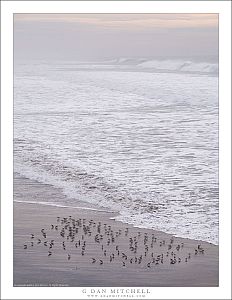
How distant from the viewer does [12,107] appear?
4699 millimetres

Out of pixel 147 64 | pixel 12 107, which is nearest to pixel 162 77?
pixel 147 64

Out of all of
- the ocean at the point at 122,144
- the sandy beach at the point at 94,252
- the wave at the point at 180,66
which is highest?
the wave at the point at 180,66

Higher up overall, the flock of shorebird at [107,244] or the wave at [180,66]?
the wave at [180,66]

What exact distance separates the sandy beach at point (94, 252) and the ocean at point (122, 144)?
0.08m

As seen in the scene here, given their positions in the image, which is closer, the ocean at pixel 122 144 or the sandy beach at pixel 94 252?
the sandy beach at pixel 94 252

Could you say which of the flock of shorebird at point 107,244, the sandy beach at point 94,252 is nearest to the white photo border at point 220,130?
the sandy beach at point 94,252

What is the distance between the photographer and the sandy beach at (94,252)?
181 inches

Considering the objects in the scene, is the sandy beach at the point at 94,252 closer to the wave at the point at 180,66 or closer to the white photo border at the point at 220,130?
the white photo border at the point at 220,130

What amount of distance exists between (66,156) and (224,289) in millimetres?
1102

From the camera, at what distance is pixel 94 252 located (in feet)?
15.2

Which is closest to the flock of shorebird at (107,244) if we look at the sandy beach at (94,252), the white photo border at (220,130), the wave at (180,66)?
the sandy beach at (94,252)

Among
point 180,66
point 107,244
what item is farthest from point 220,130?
point 107,244

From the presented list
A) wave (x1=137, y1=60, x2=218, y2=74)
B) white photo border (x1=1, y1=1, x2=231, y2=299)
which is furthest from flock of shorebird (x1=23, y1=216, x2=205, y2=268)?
wave (x1=137, y1=60, x2=218, y2=74)

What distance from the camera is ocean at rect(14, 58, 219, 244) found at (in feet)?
15.4
